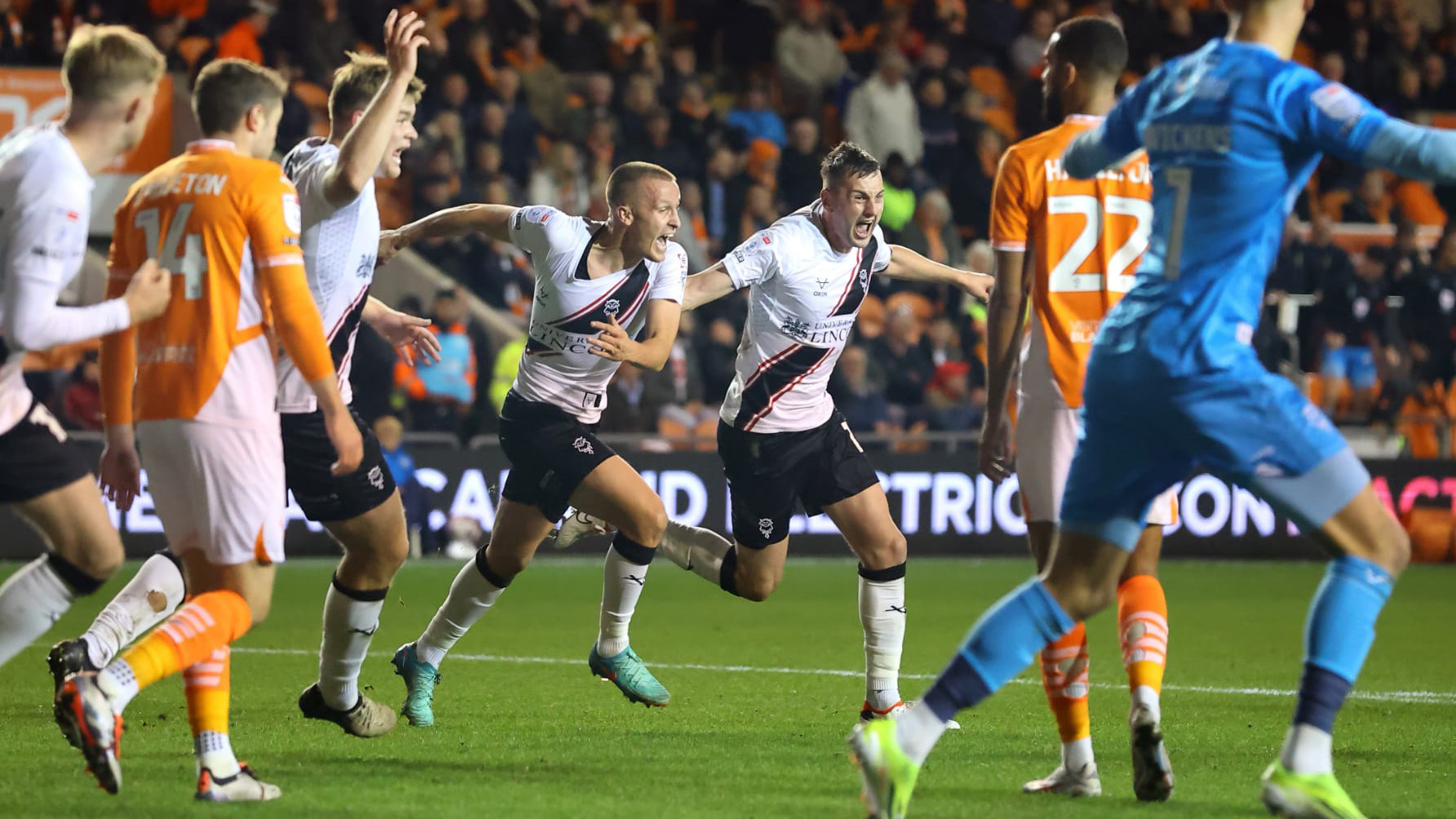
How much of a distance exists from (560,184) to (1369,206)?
913 cm

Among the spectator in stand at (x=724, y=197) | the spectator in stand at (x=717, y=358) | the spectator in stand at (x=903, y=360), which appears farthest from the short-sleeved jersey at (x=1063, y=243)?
the spectator in stand at (x=724, y=197)

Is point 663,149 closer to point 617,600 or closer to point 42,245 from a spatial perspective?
point 617,600

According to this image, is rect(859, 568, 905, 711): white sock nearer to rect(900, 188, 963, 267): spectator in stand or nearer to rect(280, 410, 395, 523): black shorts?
rect(280, 410, 395, 523): black shorts

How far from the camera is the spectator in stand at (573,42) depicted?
19125mm

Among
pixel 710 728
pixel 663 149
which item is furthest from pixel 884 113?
pixel 710 728

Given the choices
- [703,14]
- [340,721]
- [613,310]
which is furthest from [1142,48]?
[340,721]

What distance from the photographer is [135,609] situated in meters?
6.07

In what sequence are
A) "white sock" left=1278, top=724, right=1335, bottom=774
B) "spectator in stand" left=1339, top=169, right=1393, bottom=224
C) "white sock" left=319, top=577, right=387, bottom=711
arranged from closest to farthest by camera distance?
"white sock" left=1278, top=724, right=1335, bottom=774
"white sock" left=319, top=577, right=387, bottom=711
"spectator in stand" left=1339, top=169, right=1393, bottom=224

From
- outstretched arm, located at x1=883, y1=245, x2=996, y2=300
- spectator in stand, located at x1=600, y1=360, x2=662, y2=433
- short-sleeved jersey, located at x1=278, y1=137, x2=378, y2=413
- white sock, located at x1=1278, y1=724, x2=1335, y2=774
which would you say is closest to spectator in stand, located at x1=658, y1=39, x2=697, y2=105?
spectator in stand, located at x1=600, y1=360, x2=662, y2=433

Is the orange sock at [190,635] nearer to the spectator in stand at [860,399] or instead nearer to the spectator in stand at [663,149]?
the spectator in stand at [860,399]

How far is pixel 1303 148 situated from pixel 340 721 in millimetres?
3881

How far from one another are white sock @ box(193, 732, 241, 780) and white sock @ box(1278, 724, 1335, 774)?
2.88 m

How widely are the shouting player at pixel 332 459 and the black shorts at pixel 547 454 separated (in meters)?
0.90

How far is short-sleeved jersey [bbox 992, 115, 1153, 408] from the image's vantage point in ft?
18.2
